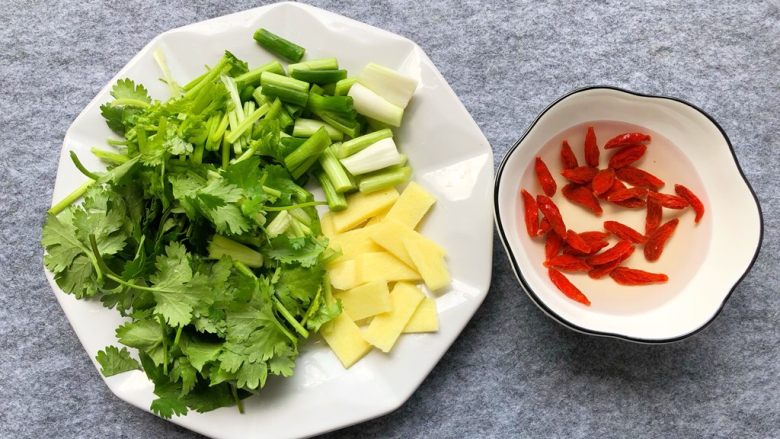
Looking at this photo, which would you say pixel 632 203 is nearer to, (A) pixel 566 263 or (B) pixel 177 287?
(A) pixel 566 263

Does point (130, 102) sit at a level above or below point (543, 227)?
above

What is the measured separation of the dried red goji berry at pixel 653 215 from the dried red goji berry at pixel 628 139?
11 centimetres

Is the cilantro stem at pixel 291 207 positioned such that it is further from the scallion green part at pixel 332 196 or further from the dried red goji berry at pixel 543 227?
the dried red goji berry at pixel 543 227

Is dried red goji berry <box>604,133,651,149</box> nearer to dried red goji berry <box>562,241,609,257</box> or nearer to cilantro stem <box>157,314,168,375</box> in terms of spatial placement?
dried red goji berry <box>562,241,609,257</box>

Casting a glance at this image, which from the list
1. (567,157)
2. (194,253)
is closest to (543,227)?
(567,157)

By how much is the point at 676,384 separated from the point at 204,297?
920mm

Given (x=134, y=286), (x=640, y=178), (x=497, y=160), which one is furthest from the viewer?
(x=497, y=160)

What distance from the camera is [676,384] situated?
1303 millimetres

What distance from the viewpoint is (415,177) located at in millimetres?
1235

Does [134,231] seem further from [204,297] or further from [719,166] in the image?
[719,166]

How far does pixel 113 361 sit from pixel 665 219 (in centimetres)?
100

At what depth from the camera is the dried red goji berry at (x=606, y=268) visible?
1.17m

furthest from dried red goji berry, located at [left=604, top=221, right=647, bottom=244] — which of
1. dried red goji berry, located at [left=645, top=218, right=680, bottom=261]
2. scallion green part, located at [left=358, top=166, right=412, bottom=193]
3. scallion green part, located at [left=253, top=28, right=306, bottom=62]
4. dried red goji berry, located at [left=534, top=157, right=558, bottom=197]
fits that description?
scallion green part, located at [left=253, top=28, right=306, bottom=62]

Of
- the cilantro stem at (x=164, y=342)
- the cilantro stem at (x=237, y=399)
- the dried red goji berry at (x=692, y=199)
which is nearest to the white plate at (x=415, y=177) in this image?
the cilantro stem at (x=237, y=399)
